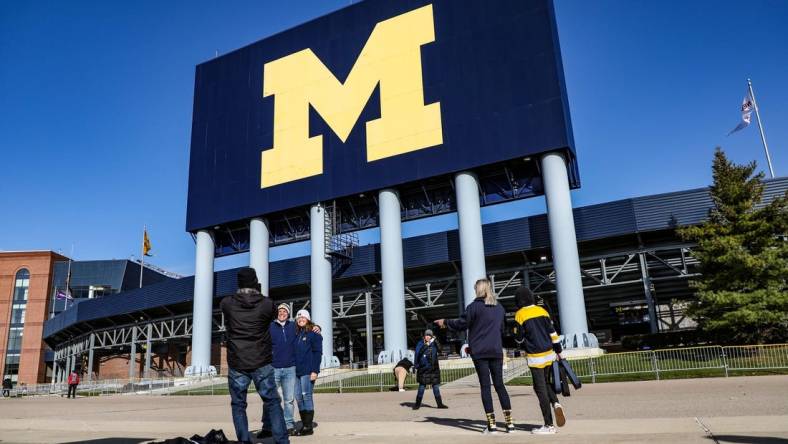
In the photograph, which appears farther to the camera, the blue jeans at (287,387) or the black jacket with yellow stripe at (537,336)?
the blue jeans at (287,387)

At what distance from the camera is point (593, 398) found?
11.1m

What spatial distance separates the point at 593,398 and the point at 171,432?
25.4 ft

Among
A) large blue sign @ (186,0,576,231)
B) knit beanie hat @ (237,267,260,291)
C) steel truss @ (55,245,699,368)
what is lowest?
knit beanie hat @ (237,267,260,291)

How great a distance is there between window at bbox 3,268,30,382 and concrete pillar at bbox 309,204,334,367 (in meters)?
61.1

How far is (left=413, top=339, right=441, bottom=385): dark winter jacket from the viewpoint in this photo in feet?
38.7

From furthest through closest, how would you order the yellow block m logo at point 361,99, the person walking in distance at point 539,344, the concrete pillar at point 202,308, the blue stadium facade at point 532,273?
the concrete pillar at point 202,308
the yellow block m logo at point 361,99
the blue stadium facade at point 532,273
the person walking in distance at point 539,344

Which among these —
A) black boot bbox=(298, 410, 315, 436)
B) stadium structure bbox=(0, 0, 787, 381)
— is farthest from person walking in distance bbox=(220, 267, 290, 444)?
stadium structure bbox=(0, 0, 787, 381)

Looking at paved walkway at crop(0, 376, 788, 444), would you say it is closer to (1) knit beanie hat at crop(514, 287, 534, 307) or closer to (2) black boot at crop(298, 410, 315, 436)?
(2) black boot at crop(298, 410, 315, 436)

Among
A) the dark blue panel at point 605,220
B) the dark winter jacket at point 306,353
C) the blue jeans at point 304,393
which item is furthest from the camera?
the dark blue panel at point 605,220

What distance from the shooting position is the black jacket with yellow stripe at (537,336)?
6855mm

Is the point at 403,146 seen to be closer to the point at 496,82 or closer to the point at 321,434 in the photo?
the point at 496,82

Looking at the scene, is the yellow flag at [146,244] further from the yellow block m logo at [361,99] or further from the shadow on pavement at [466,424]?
the shadow on pavement at [466,424]

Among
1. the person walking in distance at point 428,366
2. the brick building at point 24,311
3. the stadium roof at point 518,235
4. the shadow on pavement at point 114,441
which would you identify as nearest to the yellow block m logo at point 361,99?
the stadium roof at point 518,235

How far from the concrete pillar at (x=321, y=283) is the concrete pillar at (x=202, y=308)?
309 inches
